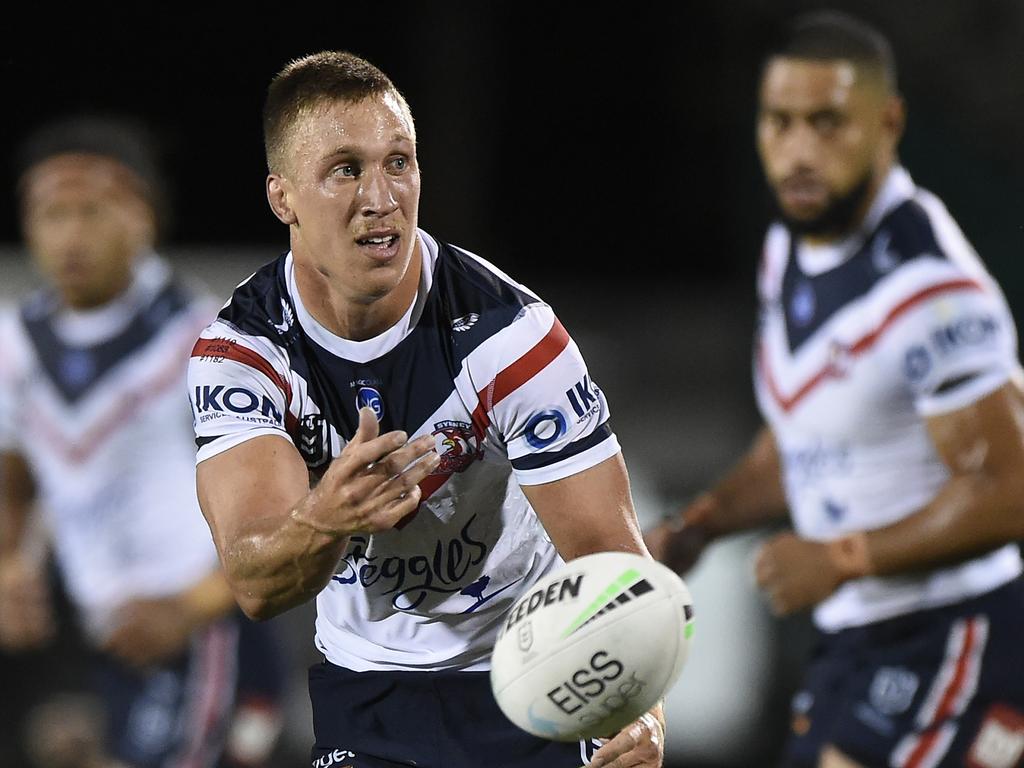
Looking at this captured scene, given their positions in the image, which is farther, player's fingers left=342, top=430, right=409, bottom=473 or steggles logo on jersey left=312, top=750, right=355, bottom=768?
steggles logo on jersey left=312, top=750, right=355, bottom=768

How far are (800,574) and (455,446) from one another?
63.2 inches

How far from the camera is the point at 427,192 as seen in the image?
34.0 feet

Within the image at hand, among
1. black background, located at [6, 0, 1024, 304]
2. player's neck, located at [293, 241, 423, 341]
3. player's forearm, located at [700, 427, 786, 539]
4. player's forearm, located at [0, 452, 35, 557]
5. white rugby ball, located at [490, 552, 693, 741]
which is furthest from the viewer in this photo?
black background, located at [6, 0, 1024, 304]

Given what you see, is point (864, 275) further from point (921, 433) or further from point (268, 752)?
point (268, 752)

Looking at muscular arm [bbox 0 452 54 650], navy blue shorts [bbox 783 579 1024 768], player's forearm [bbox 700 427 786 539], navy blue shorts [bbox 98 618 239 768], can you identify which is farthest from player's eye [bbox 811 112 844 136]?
muscular arm [bbox 0 452 54 650]

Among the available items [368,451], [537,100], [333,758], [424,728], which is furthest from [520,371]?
[537,100]

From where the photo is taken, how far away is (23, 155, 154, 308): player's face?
655 cm

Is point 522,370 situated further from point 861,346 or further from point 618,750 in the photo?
point 861,346

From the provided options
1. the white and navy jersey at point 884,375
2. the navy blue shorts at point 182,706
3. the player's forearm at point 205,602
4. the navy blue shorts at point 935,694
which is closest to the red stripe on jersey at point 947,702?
the navy blue shorts at point 935,694

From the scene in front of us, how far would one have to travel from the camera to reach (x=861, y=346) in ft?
16.5

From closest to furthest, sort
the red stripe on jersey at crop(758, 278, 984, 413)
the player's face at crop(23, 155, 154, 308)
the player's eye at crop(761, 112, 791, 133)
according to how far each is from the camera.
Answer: the red stripe on jersey at crop(758, 278, 984, 413) → the player's eye at crop(761, 112, 791, 133) → the player's face at crop(23, 155, 154, 308)

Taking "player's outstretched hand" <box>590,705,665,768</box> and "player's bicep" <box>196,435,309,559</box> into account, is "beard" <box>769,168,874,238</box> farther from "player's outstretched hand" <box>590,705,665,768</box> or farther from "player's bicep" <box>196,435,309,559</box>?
"player's bicep" <box>196,435,309,559</box>

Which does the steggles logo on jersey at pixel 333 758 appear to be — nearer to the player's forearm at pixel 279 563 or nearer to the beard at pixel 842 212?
the player's forearm at pixel 279 563

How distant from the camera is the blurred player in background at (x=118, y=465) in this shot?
652cm
